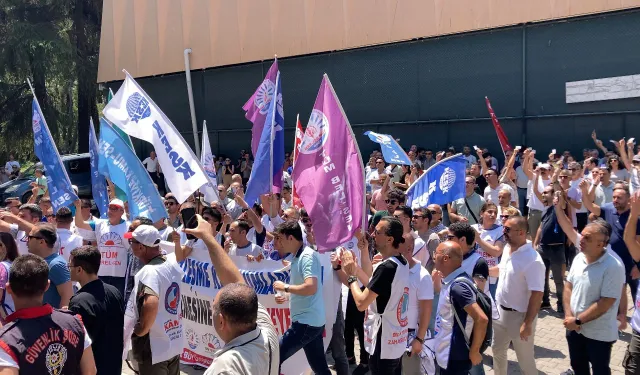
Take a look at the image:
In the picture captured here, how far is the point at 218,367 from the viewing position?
9.14 ft

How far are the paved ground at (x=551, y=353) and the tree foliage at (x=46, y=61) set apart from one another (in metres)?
22.0

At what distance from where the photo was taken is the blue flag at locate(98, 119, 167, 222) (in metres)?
6.48

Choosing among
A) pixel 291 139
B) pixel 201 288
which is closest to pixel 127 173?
pixel 201 288

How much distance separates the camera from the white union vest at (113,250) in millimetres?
6867

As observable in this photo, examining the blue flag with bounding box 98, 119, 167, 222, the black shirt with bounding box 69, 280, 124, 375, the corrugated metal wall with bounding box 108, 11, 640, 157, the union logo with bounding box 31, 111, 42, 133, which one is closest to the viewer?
the black shirt with bounding box 69, 280, 124, 375

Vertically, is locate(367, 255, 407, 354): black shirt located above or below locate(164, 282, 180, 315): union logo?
above

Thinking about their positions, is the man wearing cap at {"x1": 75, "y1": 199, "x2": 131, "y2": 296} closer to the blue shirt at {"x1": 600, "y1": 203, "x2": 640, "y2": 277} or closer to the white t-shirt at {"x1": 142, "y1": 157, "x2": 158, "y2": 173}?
the blue shirt at {"x1": 600, "y1": 203, "x2": 640, "y2": 277}

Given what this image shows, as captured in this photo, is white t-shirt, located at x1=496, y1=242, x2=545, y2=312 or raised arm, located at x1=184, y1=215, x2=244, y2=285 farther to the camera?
white t-shirt, located at x1=496, y1=242, x2=545, y2=312

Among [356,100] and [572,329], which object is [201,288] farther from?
[356,100]

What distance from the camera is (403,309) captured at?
4.83m

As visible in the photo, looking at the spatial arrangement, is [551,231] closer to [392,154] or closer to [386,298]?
[392,154]

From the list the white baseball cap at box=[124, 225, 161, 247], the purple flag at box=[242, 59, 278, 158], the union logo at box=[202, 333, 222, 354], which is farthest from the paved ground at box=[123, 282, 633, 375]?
the purple flag at box=[242, 59, 278, 158]

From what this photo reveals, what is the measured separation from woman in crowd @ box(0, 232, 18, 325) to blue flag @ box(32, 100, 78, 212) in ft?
8.13

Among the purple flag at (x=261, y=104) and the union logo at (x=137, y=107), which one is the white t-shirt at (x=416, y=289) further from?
the purple flag at (x=261, y=104)
